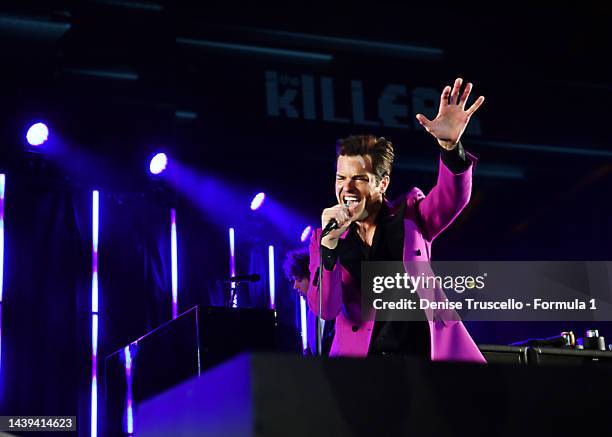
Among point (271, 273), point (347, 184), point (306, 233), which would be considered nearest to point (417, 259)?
point (347, 184)

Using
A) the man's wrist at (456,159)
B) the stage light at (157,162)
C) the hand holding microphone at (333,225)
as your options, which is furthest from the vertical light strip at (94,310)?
the man's wrist at (456,159)

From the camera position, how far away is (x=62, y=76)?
5340 mm

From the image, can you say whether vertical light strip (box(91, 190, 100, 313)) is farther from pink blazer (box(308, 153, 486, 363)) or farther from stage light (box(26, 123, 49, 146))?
pink blazer (box(308, 153, 486, 363))

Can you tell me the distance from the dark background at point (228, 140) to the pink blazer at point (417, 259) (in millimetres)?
3515

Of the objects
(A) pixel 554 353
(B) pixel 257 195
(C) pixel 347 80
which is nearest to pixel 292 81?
(C) pixel 347 80

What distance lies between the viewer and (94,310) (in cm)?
570

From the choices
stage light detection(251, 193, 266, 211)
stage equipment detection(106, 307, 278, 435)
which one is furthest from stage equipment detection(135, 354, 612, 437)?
stage light detection(251, 193, 266, 211)

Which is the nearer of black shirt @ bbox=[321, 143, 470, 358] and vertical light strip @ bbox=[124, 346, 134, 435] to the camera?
black shirt @ bbox=[321, 143, 470, 358]

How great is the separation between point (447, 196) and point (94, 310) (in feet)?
13.0

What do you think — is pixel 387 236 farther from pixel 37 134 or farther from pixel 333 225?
pixel 37 134

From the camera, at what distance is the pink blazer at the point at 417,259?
214 centimetres

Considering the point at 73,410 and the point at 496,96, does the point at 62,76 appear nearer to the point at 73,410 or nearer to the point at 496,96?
the point at 73,410

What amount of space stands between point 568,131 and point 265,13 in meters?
2.52

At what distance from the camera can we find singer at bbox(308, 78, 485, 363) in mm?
2145
